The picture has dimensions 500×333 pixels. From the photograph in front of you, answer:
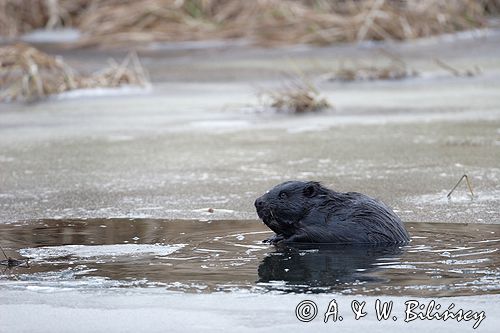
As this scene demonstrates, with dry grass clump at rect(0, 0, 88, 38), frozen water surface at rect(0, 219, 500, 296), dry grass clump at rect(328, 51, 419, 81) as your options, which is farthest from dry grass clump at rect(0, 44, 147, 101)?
dry grass clump at rect(0, 0, 88, 38)

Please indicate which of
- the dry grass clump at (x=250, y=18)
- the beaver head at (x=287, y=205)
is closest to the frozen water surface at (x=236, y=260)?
the beaver head at (x=287, y=205)

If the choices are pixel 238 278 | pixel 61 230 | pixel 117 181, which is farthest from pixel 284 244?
pixel 117 181

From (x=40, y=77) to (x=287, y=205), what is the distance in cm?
609

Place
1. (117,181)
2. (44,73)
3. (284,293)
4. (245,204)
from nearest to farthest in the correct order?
(284,293)
(245,204)
(117,181)
(44,73)

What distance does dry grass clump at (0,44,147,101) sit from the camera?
32.9ft

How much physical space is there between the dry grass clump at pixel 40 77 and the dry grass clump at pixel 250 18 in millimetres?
3808

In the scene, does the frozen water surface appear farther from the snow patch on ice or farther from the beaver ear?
the beaver ear

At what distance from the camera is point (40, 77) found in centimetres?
1013

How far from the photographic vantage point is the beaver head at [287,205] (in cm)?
450

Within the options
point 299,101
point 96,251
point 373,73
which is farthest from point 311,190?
point 373,73

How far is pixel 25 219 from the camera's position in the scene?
16.8 feet

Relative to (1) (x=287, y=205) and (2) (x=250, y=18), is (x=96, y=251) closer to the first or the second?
(1) (x=287, y=205)

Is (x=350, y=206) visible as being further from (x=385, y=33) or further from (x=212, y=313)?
(x=385, y=33)

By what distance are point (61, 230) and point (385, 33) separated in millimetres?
9691
